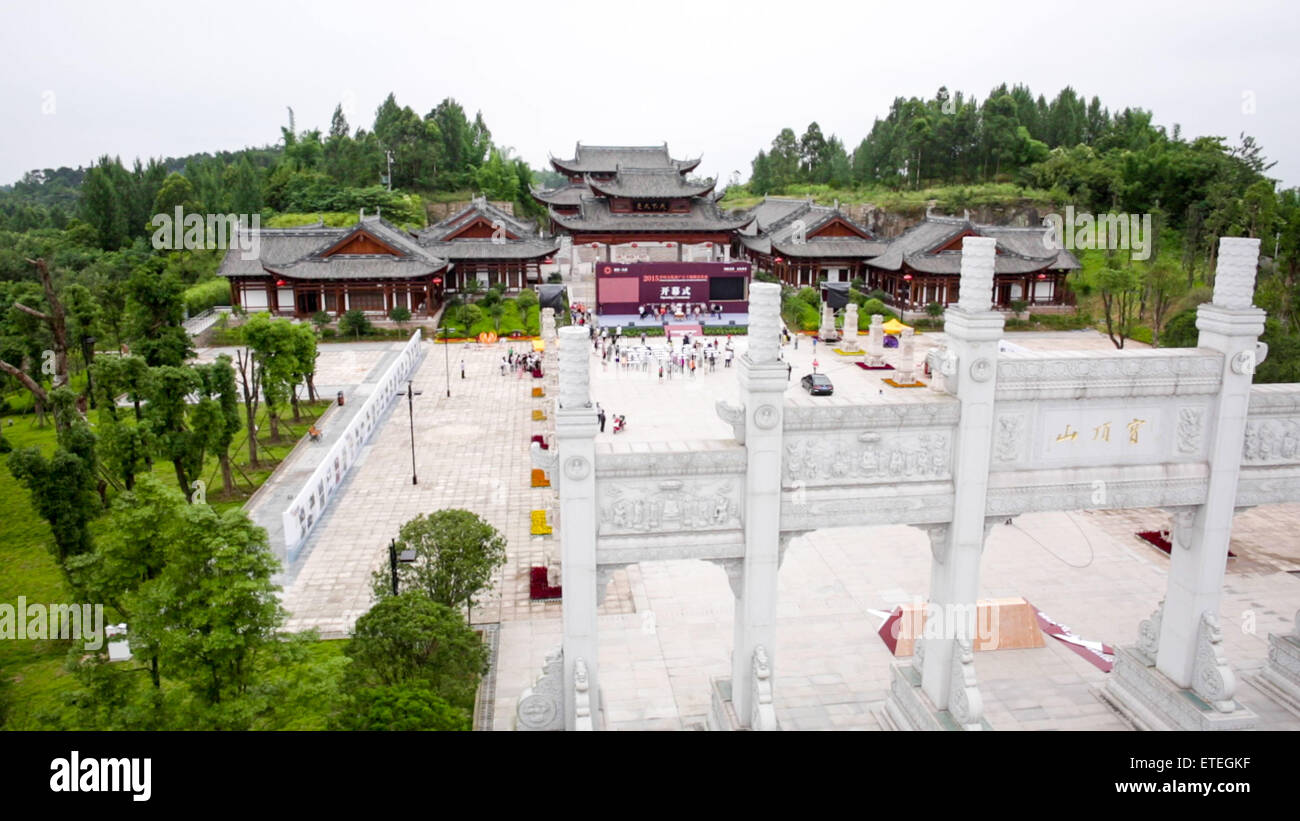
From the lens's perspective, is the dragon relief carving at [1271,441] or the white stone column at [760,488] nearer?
the white stone column at [760,488]

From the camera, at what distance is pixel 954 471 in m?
12.4

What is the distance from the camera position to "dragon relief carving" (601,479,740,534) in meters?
11.5

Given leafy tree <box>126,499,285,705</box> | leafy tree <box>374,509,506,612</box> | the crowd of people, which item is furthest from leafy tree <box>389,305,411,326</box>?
leafy tree <box>126,499,285,705</box>

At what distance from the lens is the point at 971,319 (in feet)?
38.7

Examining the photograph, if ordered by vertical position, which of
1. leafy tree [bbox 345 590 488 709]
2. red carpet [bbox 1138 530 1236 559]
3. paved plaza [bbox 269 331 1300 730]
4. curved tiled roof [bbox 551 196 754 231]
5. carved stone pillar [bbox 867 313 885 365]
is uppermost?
curved tiled roof [bbox 551 196 754 231]

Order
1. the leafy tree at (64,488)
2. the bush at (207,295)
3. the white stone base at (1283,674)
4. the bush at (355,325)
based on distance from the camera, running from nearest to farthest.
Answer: the white stone base at (1283,674) → the leafy tree at (64,488) → the bush at (355,325) → the bush at (207,295)

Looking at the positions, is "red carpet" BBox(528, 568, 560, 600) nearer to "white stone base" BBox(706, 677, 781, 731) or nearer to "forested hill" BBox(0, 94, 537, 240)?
"white stone base" BBox(706, 677, 781, 731)

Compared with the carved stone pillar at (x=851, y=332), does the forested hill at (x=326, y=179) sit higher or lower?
higher

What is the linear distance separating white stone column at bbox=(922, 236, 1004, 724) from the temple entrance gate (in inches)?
1.0

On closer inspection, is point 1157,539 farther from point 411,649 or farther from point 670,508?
point 411,649

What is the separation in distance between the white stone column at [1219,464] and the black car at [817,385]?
2389 centimetres

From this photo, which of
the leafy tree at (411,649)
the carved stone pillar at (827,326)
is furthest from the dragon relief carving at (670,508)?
the carved stone pillar at (827,326)

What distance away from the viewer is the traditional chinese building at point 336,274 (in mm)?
52625

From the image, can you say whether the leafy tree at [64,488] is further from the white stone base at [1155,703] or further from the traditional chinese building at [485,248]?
the traditional chinese building at [485,248]
